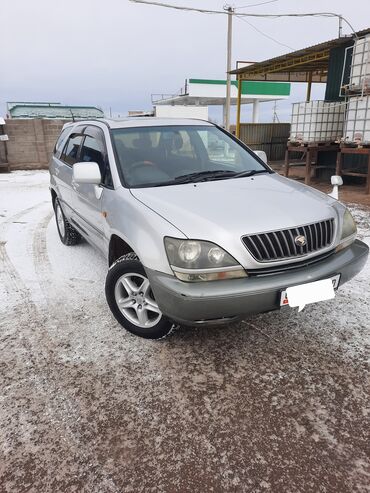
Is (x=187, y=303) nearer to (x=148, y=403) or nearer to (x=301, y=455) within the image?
(x=148, y=403)

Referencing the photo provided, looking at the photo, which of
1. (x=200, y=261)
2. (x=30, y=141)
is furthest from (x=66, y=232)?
(x=30, y=141)

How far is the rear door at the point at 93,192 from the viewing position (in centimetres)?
333

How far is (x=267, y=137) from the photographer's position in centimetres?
1636

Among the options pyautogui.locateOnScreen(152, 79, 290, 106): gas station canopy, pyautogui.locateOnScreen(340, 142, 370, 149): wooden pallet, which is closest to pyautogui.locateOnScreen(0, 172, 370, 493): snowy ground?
pyautogui.locateOnScreen(340, 142, 370, 149): wooden pallet

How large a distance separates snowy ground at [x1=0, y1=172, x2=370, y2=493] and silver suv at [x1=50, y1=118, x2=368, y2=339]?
417 mm

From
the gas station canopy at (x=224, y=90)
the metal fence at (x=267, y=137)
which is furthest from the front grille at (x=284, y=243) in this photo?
the gas station canopy at (x=224, y=90)

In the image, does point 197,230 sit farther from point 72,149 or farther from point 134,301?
point 72,149

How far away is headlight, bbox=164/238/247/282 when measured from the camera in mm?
2320

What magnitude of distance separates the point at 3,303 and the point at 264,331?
2.47 m

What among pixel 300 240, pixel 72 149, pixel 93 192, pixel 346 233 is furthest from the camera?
pixel 72 149

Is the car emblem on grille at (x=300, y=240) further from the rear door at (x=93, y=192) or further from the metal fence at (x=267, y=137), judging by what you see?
the metal fence at (x=267, y=137)

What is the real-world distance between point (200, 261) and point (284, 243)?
0.58 m

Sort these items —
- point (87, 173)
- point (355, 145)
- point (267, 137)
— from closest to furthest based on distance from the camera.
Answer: point (87, 173), point (355, 145), point (267, 137)

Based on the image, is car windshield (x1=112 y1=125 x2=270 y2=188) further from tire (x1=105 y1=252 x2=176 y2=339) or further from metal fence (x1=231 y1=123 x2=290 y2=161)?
metal fence (x1=231 y1=123 x2=290 y2=161)
